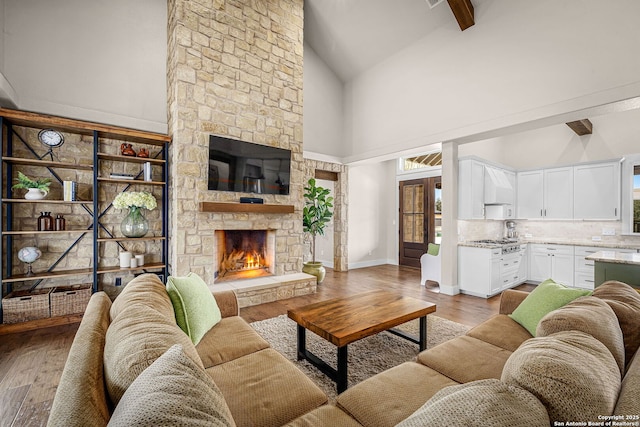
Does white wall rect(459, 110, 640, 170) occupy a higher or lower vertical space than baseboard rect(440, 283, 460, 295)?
higher

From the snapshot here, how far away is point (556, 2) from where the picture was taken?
352 centimetres

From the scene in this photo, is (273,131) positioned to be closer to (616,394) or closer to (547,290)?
(547,290)

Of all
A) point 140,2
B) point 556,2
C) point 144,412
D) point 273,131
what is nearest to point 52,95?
point 140,2

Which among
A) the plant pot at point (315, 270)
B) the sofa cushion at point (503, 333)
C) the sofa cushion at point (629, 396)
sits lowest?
the plant pot at point (315, 270)

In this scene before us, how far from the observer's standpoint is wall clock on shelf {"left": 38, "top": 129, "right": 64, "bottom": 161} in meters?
3.28

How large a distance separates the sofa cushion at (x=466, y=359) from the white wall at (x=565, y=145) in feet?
16.4

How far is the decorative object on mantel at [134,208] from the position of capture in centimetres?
351

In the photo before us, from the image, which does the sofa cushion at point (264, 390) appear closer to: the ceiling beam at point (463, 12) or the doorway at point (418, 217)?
the ceiling beam at point (463, 12)

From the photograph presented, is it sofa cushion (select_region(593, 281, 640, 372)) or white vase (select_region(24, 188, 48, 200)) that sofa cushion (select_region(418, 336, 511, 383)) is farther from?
white vase (select_region(24, 188, 48, 200))

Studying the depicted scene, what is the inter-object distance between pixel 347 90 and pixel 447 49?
235cm

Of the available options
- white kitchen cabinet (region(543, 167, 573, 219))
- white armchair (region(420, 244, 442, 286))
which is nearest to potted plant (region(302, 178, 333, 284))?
white armchair (region(420, 244, 442, 286))

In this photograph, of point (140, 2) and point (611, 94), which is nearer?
point (611, 94)

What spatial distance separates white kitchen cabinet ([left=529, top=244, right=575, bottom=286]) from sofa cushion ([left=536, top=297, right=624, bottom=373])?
189 inches

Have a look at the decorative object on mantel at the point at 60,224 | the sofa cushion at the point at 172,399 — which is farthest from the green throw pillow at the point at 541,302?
the decorative object on mantel at the point at 60,224
